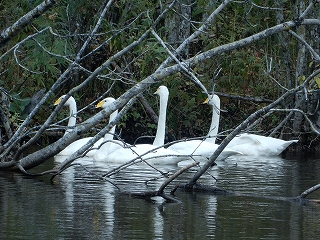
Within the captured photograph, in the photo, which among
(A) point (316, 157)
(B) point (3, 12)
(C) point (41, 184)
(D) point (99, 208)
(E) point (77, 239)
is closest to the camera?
(E) point (77, 239)

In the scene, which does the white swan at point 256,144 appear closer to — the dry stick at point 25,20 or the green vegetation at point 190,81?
the green vegetation at point 190,81

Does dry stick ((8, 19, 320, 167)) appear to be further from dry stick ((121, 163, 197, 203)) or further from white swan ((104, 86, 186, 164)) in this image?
white swan ((104, 86, 186, 164))

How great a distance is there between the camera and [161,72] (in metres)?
9.59

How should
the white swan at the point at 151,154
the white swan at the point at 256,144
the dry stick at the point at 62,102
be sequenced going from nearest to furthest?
the dry stick at the point at 62,102 → the white swan at the point at 151,154 → the white swan at the point at 256,144

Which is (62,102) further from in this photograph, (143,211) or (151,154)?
(151,154)

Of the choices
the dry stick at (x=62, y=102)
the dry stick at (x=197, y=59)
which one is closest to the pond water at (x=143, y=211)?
the dry stick at (x=62, y=102)

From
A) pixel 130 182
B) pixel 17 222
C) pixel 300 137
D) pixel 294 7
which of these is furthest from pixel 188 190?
pixel 300 137

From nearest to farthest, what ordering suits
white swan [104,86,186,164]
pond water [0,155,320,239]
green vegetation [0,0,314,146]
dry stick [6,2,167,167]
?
1. pond water [0,155,320,239]
2. dry stick [6,2,167,167]
3. white swan [104,86,186,164]
4. green vegetation [0,0,314,146]

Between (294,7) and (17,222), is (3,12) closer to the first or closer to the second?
(294,7)

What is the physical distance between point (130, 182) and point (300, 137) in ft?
26.2

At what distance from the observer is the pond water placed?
7.36 m

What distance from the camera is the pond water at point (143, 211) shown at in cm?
736

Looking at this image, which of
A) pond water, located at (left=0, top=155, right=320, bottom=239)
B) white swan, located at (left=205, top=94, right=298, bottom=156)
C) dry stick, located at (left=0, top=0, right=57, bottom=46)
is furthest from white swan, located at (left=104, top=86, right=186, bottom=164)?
dry stick, located at (left=0, top=0, right=57, bottom=46)

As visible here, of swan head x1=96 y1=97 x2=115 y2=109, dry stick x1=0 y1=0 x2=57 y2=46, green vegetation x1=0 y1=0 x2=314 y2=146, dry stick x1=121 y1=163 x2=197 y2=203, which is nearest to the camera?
dry stick x1=0 y1=0 x2=57 y2=46
